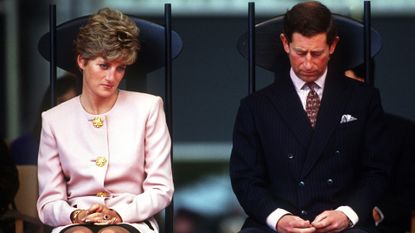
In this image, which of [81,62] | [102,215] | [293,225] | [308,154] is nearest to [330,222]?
[293,225]

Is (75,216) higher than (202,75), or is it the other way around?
(75,216)

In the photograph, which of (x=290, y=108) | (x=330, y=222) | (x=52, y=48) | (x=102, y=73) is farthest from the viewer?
(x=52, y=48)

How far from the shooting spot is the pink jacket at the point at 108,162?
17.5 ft

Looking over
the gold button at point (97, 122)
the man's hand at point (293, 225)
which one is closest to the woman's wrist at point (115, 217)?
the gold button at point (97, 122)

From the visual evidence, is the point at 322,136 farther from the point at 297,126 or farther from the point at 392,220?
the point at 392,220

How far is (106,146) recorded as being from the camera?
538cm

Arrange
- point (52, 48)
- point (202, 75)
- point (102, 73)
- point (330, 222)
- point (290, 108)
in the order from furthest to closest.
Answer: point (202, 75) → point (52, 48) → point (290, 108) → point (102, 73) → point (330, 222)

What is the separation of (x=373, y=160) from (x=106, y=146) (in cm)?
94

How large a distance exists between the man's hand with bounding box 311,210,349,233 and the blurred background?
2999mm

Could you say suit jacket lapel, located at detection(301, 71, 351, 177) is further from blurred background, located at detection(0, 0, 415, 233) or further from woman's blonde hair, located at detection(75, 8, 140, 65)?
blurred background, located at detection(0, 0, 415, 233)

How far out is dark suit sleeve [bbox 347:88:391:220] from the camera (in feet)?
17.5

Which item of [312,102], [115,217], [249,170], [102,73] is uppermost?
[102,73]

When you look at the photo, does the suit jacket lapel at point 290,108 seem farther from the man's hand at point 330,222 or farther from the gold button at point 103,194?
the gold button at point 103,194

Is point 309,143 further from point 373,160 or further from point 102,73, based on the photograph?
point 102,73
